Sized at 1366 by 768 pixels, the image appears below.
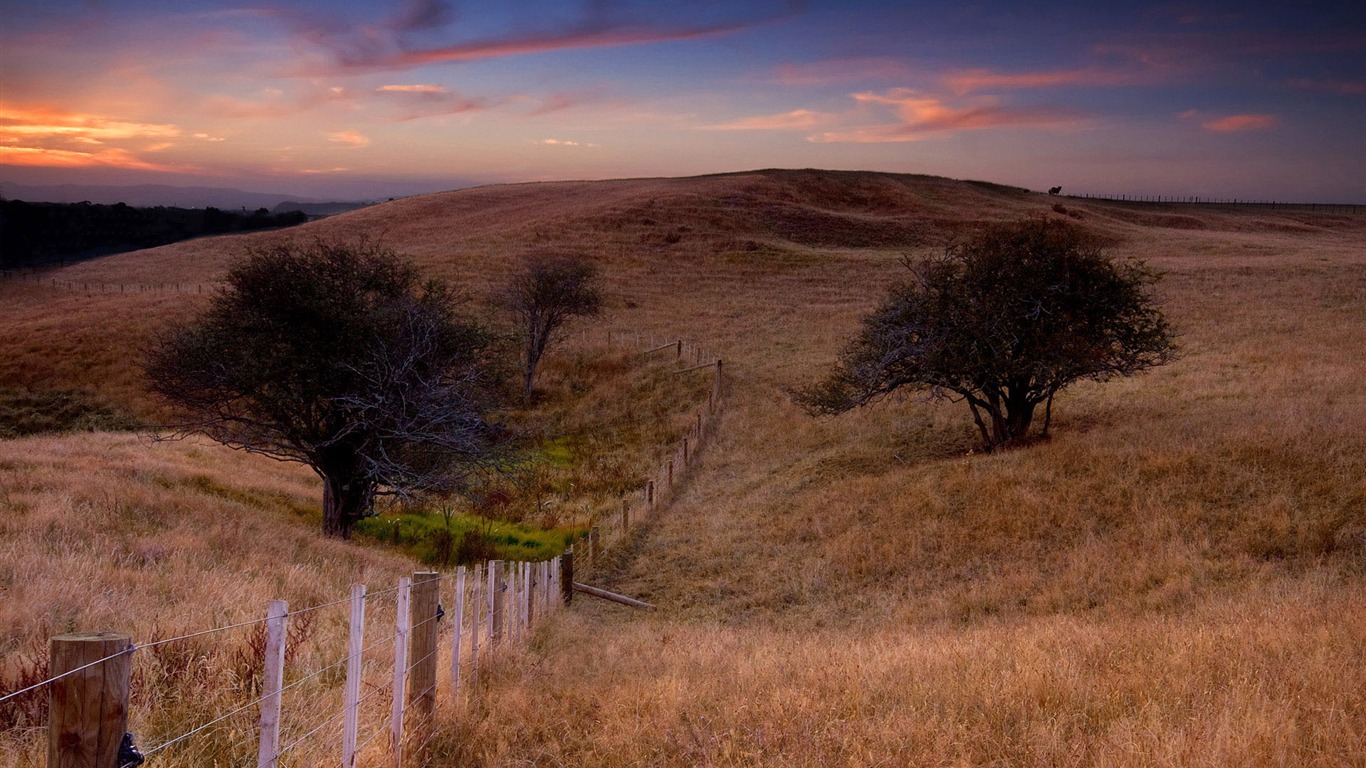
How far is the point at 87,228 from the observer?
4584 inches

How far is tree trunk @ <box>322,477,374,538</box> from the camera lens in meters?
20.2

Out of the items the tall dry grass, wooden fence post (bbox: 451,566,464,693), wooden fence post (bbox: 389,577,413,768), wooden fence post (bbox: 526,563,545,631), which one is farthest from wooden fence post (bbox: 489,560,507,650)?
wooden fence post (bbox: 389,577,413,768)

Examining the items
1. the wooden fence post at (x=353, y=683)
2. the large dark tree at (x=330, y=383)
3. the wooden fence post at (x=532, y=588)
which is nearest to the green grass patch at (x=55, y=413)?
the large dark tree at (x=330, y=383)

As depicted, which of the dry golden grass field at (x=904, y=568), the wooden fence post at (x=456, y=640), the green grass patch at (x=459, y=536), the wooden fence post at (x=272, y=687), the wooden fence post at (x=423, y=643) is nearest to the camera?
the wooden fence post at (x=272, y=687)

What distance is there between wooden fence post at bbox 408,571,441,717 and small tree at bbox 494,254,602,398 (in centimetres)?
3890

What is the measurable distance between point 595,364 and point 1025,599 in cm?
3580

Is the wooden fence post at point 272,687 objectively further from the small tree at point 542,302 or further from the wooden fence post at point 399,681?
the small tree at point 542,302

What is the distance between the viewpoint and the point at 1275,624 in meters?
9.01

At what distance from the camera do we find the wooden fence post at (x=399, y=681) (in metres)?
5.93

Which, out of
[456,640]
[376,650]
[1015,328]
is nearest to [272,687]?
[456,640]

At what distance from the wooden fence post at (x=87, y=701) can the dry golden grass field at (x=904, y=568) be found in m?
2.83

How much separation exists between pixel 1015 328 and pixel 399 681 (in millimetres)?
22772

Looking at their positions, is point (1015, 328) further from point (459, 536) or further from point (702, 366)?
point (702, 366)

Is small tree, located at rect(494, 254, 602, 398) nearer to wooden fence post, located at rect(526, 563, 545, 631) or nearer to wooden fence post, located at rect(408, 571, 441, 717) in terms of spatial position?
wooden fence post, located at rect(526, 563, 545, 631)
